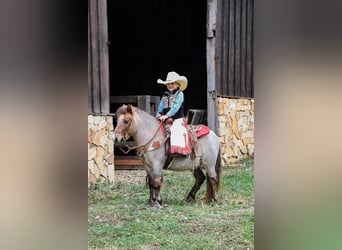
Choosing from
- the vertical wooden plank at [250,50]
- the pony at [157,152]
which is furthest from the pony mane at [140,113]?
the vertical wooden plank at [250,50]

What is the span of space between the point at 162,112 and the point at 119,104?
0.50 feet

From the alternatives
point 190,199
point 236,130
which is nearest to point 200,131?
point 236,130

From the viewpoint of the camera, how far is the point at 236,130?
5.04ft

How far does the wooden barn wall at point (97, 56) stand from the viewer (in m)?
1.55

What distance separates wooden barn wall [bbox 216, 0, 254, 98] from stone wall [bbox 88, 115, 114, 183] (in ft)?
1.31

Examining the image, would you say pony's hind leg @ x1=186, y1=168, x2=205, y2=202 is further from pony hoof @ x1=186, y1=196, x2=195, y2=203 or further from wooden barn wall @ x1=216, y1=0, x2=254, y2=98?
wooden barn wall @ x1=216, y1=0, x2=254, y2=98

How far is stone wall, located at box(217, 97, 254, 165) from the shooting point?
4.99 feet

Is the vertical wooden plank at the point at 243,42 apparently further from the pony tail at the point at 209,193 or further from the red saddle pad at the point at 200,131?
the pony tail at the point at 209,193

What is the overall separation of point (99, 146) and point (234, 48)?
0.56 meters
